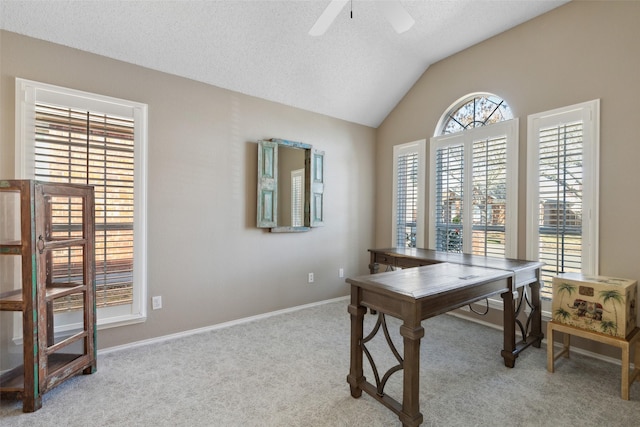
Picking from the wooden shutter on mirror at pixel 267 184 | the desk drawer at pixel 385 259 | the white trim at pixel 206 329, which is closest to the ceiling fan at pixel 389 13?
the wooden shutter on mirror at pixel 267 184

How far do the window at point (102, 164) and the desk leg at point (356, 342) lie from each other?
1.93 meters

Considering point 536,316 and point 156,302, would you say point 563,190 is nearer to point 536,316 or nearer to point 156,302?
point 536,316

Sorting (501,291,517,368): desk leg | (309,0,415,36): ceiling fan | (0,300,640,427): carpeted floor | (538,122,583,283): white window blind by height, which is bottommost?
(0,300,640,427): carpeted floor

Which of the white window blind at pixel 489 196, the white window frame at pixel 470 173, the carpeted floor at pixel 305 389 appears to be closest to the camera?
the carpeted floor at pixel 305 389

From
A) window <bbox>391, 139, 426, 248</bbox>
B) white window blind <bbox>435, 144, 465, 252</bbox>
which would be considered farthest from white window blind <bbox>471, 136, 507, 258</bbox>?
window <bbox>391, 139, 426, 248</bbox>

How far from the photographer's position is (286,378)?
2.17m

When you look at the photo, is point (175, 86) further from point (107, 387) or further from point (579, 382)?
point (579, 382)

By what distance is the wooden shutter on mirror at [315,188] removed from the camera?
Result: 3.72 meters

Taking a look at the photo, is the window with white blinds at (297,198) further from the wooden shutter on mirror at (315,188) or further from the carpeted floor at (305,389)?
the carpeted floor at (305,389)

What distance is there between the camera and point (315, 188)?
3.76m

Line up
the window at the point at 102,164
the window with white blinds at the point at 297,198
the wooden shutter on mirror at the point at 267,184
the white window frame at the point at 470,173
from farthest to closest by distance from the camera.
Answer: the window with white blinds at the point at 297,198
the wooden shutter on mirror at the point at 267,184
the white window frame at the point at 470,173
the window at the point at 102,164

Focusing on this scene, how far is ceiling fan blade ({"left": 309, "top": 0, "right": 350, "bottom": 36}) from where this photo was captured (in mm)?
1833

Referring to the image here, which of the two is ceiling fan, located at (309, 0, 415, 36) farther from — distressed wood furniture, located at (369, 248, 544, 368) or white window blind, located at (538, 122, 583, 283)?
distressed wood furniture, located at (369, 248, 544, 368)

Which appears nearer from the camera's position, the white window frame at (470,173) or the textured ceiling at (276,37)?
the textured ceiling at (276,37)
